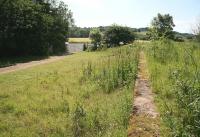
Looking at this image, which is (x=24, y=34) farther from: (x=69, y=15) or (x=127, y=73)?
(x=69, y=15)

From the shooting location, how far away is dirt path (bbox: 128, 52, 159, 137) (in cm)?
417

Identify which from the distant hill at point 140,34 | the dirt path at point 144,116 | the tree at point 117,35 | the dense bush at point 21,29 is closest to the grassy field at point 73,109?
the dirt path at point 144,116

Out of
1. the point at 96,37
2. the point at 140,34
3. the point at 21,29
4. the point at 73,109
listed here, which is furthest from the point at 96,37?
the point at 73,109

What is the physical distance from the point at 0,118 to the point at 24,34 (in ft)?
98.4

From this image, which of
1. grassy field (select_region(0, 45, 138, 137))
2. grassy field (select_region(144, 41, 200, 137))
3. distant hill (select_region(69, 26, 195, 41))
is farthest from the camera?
distant hill (select_region(69, 26, 195, 41))

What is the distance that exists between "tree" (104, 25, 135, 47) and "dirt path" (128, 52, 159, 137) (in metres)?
66.6

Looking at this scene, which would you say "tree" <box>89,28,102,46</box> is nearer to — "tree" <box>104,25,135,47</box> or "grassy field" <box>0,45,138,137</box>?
"tree" <box>104,25,135,47</box>

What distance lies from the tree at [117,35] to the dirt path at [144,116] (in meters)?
66.6

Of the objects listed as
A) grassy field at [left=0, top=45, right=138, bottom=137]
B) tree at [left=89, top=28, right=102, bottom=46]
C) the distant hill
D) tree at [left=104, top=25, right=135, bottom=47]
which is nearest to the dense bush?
the distant hill

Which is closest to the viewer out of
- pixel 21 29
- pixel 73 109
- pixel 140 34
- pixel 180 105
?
pixel 180 105

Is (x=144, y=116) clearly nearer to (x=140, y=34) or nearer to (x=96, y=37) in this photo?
(x=96, y=37)

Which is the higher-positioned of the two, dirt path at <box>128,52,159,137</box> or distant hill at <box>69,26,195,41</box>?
distant hill at <box>69,26,195,41</box>

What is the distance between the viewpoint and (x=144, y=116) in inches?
187

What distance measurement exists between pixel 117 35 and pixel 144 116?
7041 centimetres
